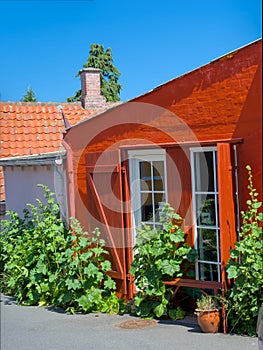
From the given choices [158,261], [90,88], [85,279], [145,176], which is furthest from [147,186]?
[90,88]

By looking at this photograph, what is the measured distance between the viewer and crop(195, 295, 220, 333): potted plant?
6.60 metres

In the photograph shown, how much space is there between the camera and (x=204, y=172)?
7.35m

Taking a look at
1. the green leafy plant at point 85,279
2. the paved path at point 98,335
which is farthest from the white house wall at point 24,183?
the paved path at point 98,335

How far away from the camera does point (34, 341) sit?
7098 millimetres

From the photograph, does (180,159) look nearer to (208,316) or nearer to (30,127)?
(208,316)

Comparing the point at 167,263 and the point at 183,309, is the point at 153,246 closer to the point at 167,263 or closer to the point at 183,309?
the point at 167,263

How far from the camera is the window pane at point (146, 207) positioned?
321 inches

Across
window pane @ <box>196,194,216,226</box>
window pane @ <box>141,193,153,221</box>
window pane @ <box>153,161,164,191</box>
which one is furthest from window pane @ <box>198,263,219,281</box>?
window pane @ <box>153,161,164,191</box>

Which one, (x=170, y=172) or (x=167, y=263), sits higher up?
(x=170, y=172)

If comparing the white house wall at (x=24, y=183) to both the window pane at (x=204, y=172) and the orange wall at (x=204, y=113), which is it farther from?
the window pane at (x=204, y=172)

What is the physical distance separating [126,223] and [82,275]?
1045 millimetres

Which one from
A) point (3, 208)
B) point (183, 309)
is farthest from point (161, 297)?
point (3, 208)

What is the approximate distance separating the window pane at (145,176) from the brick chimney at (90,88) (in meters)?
8.77

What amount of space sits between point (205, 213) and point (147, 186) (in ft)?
3.81
